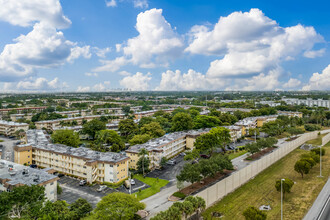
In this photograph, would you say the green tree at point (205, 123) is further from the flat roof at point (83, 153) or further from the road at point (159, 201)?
the flat roof at point (83, 153)

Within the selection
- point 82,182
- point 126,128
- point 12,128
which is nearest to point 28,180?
point 82,182

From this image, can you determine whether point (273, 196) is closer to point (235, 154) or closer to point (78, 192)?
point (235, 154)

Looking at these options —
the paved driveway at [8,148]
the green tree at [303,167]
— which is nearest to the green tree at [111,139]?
the paved driveway at [8,148]

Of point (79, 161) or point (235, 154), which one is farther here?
point (235, 154)

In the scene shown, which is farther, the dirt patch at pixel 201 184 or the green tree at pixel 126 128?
the green tree at pixel 126 128

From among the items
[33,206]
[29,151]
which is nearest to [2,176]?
[33,206]

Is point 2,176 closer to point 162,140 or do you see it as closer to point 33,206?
point 33,206

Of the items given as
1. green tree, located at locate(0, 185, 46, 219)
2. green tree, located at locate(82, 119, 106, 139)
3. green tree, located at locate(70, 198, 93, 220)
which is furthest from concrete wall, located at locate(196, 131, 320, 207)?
green tree, located at locate(82, 119, 106, 139)
